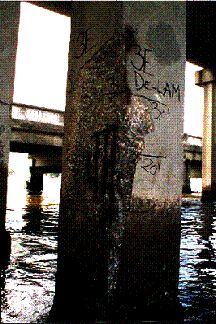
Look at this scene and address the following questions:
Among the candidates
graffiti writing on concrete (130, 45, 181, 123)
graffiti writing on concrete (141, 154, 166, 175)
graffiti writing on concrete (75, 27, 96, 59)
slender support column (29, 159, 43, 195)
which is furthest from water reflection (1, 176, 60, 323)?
slender support column (29, 159, 43, 195)

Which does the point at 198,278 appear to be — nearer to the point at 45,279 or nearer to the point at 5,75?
the point at 45,279

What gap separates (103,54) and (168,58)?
2.02 ft

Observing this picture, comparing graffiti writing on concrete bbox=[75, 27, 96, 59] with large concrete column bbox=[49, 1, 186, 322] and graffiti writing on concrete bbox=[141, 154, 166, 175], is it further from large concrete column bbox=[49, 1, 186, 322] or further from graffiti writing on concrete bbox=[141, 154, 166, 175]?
graffiti writing on concrete bbox=[141, 154, 166, 175]

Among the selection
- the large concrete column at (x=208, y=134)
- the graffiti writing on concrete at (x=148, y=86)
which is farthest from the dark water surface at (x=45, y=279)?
the large concrete column at (x=208, y=134)

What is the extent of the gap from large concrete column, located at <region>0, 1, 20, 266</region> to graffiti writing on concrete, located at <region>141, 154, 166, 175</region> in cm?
305

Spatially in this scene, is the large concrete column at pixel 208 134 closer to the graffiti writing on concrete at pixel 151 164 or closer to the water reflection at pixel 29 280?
the water reflection at pixel 29 280

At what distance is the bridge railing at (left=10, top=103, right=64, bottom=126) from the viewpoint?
21.1m

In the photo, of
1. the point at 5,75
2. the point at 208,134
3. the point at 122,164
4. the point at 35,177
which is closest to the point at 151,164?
the point at 122,164

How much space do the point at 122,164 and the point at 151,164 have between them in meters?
0.35

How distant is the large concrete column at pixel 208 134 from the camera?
21.9m

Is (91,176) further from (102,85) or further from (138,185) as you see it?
(102,85)

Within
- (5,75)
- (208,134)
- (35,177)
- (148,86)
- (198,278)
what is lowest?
(198,278)

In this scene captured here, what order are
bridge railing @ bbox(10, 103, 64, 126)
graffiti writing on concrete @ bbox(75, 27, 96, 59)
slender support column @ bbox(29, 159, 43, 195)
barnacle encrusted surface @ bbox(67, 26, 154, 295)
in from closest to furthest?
barnacle encrusted surface @ bbox(67, 26, 154, 295) < graffiti writing on concrete @ bbox(75, 27, 96, 59) < bridge railing @ bbox(10, 103, 64, 126) < slender support column @ bbox(29, 159, 43, 195)

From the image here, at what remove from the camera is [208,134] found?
73.6 ft
